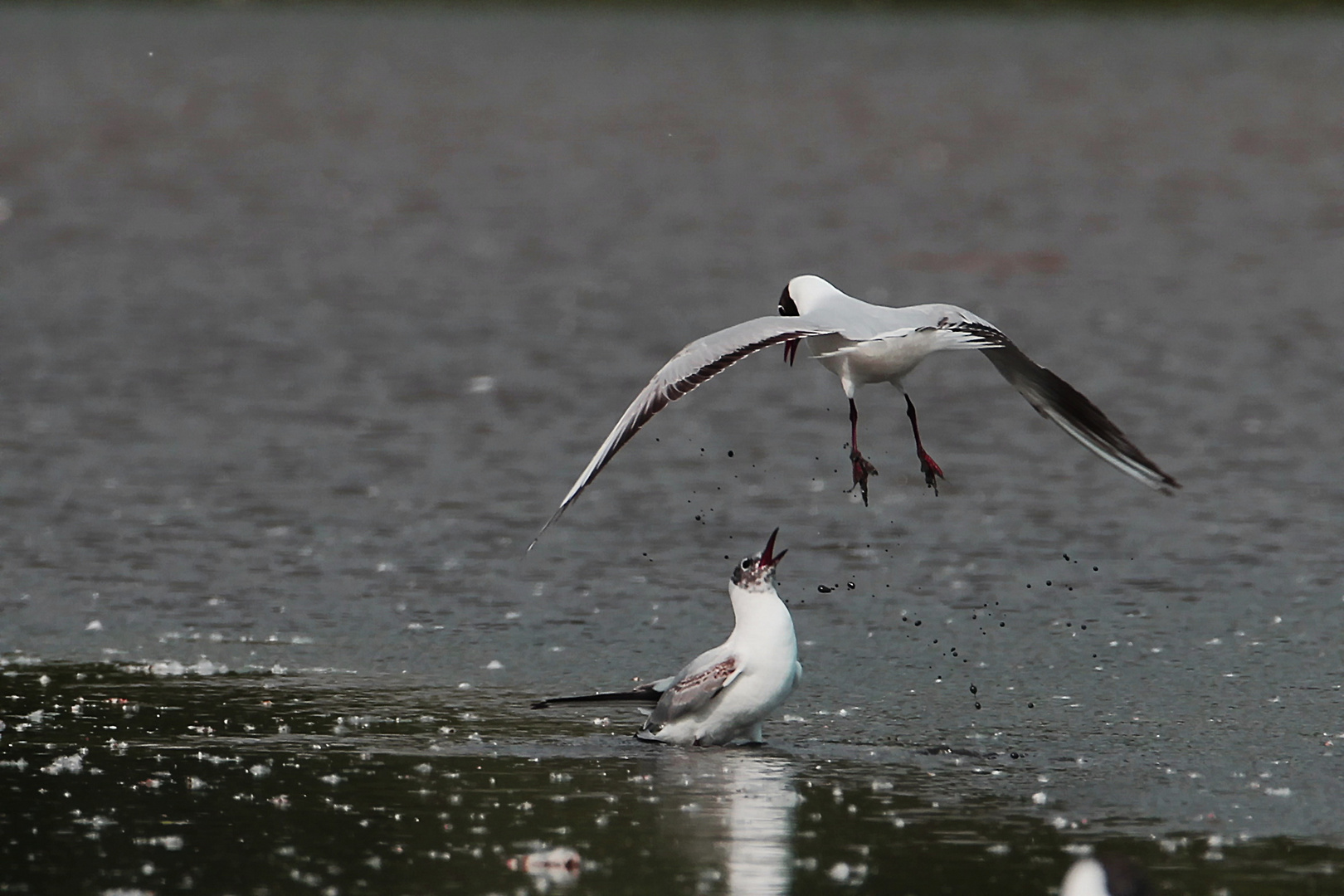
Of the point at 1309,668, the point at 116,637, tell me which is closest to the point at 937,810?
the point at 1309,668

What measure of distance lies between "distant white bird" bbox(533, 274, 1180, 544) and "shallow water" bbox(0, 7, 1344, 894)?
106 centimetres

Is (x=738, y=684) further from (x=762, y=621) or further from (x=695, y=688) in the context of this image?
(x=762, y=621)

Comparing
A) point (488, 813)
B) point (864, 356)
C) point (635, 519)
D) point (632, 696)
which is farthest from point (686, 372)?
point (635, 519)

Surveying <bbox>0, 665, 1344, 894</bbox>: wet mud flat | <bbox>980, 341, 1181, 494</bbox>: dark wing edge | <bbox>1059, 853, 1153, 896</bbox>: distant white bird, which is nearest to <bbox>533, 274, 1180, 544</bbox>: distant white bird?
<bbox>980, 341, 1181, 494</bbox>: dark wing edge

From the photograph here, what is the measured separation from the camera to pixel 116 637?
998 cm

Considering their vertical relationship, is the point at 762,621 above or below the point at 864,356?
below

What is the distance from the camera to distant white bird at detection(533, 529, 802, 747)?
838 cm

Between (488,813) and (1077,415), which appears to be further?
(1077,415)

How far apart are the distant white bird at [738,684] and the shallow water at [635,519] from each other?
149 mm

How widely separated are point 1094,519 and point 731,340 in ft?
16.6

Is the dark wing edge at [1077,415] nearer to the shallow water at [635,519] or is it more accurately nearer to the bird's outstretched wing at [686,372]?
the shallow water at [635,519]

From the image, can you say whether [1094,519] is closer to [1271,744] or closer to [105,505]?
[1271,744]

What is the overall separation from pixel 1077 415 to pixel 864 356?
3.69 ft

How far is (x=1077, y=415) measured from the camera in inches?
354
